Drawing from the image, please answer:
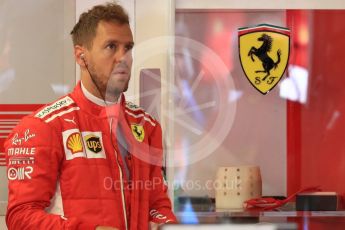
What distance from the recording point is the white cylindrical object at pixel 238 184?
2162 millimetres

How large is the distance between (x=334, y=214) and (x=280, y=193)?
24 centimetres

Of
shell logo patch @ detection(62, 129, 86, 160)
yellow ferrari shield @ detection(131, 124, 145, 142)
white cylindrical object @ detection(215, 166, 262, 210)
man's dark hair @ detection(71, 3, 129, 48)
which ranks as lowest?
white cylindrical object @ detection(215, 166, 262, 210)

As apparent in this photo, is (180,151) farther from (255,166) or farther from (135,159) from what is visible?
(135,159)

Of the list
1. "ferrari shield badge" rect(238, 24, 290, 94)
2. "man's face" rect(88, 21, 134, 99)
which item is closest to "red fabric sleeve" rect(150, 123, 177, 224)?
"man's face" rect(88, 21, 134, 99)

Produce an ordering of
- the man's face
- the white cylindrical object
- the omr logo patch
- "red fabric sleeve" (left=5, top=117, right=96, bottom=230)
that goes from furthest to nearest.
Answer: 1. the white cylindrical object
2. the man's face
3. the omr logo patch
4. "red fabric sleeve" (left=5, top=117, right=96, bottom=230)

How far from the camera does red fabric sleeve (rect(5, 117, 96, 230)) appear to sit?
4.64ft

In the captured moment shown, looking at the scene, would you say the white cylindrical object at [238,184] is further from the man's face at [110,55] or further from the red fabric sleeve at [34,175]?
the red fabric sleeve at [34,175]

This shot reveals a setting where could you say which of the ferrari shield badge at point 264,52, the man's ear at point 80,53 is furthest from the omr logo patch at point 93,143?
the ferrari shield badge at point 264,52

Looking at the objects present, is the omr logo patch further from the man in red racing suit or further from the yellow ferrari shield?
the yellow ferrari shield

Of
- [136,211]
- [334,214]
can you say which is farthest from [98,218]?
[334,214]

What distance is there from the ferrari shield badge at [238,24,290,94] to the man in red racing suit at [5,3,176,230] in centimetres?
Answer: 66

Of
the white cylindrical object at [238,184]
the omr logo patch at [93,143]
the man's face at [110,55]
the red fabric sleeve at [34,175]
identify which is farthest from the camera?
the white cylindrical object at [238,184]

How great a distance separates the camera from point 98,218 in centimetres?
149

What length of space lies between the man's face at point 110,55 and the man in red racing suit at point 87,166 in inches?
0.6
